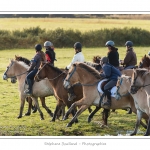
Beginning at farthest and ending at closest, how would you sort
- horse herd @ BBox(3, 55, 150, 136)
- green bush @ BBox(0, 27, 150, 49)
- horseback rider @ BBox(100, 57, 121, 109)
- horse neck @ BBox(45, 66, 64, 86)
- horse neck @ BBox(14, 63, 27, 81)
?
green bush @ BBox(0, 27, 150, 49) < horse neck @ BBox(14, 63, 27, 81) < horse neck @ BBox(45, 66, 64, 86) < horseback rider @ BBox(100, 57, 121, 109) < horse herd @ BBox(3, 55, 150, 136)

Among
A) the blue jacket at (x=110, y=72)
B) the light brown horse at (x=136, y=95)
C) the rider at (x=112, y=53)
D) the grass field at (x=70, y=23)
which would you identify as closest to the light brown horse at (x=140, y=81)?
the light brown horse at (x=136, y=95)

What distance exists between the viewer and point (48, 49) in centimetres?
1809

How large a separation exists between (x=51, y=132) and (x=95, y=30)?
2275 centimetres

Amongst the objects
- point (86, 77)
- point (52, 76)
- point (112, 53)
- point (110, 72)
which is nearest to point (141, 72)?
point (110, 72)

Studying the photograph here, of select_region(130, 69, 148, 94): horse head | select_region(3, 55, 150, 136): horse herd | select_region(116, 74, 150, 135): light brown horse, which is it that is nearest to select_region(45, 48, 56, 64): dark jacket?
select_region(3, 55, 150, 136): horse herd

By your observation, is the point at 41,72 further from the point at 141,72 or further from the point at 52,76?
the point at 141,72

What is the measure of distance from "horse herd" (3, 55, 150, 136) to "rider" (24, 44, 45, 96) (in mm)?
237

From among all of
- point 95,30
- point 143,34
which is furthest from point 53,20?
point 143,34

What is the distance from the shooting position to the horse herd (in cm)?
1436

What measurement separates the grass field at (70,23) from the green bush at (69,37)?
39 cm

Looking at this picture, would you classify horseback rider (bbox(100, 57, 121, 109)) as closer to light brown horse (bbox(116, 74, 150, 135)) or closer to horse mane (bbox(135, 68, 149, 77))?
light brown horse (bbox(116, 74, 150, 135))

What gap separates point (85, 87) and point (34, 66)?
9.63ft

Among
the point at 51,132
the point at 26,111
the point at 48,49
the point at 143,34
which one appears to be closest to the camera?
the point at 51,132

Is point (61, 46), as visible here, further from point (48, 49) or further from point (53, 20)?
point (48, 49)
